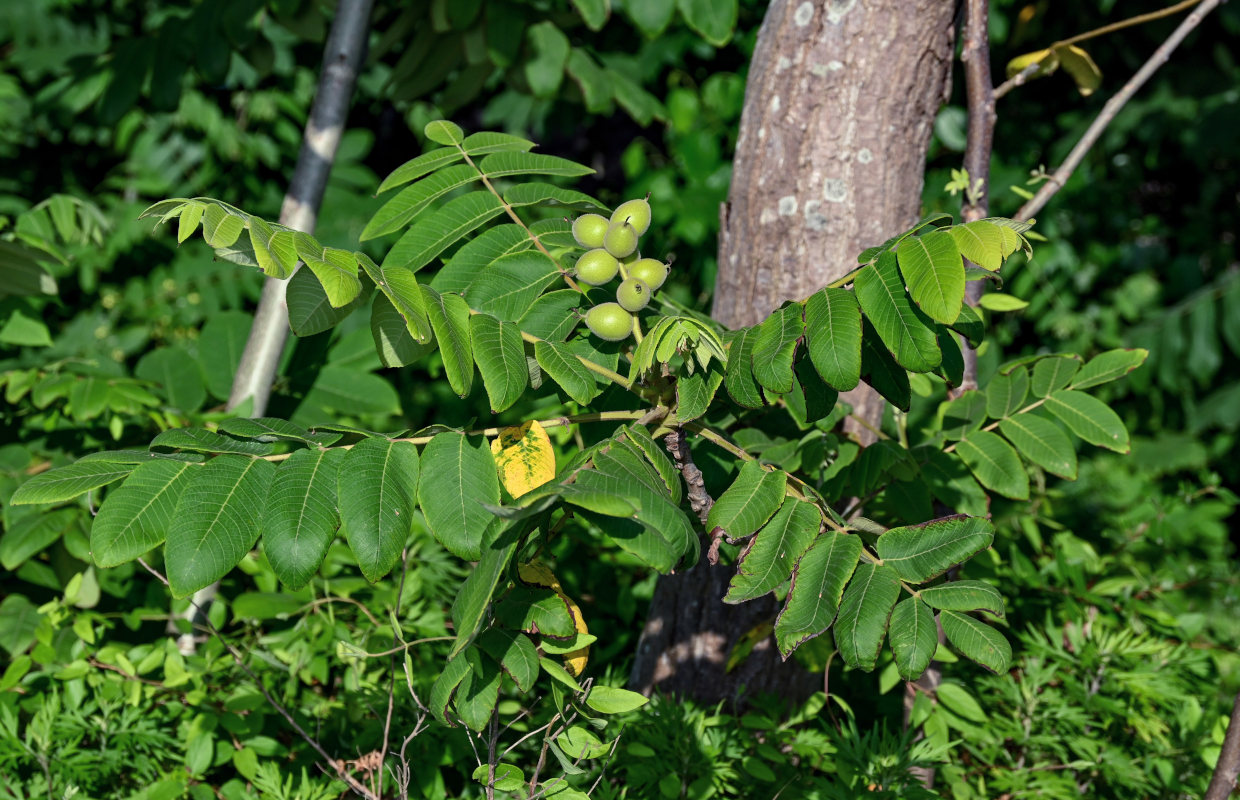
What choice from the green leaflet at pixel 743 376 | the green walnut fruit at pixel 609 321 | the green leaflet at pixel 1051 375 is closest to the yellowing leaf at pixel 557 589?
the green walnut fruit at pixel 609 321

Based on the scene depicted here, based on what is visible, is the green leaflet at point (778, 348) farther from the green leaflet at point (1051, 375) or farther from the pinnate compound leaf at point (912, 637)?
the green leaflet at point (1051, 375)

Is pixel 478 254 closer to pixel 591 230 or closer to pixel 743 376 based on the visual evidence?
pixel 591 230

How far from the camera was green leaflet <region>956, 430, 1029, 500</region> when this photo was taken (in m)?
1.50

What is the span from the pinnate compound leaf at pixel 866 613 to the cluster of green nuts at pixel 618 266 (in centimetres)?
43

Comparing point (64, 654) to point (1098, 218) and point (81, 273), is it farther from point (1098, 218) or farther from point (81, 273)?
point (1098, 218)

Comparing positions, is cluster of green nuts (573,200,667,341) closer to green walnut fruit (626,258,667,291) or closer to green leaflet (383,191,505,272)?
green walnut fruit (626,258,667,291)

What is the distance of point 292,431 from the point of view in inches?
47.0

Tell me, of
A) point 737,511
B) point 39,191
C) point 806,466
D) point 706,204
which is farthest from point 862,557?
point 39,191

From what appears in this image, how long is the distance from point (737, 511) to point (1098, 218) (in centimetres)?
436

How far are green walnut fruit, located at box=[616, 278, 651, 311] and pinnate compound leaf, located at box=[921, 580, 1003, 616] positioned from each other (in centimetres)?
50

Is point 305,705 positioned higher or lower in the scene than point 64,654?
lower

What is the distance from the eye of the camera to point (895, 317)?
44.3 inches

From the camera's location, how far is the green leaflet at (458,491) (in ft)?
3.51

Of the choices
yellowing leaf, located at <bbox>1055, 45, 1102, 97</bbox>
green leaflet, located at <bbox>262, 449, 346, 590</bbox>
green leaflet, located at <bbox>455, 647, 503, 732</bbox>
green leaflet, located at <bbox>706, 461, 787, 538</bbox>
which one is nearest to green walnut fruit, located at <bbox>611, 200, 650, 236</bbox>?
green leaflet, located at <bbox>706, 461, 787, 538</bbox>
